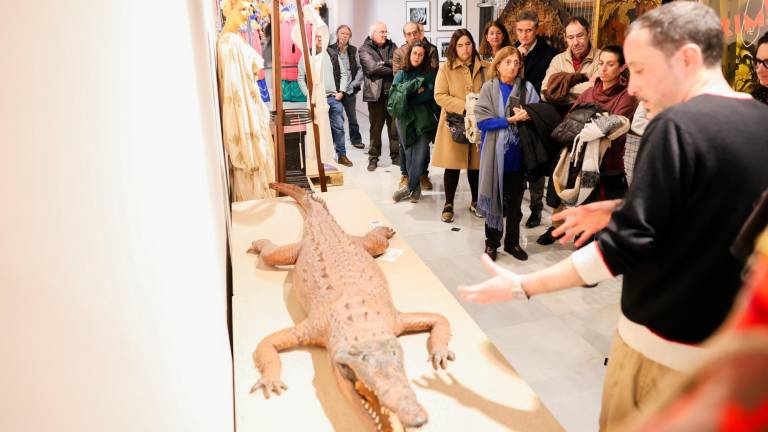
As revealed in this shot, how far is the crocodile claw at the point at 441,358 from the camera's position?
185 cm

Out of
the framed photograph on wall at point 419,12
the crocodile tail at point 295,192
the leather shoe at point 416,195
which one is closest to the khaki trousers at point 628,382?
the crocodile tail at point 295,192

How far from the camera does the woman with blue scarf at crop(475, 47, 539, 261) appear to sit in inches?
148

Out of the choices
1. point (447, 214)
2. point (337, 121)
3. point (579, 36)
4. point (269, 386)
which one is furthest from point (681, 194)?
point (337, 121)

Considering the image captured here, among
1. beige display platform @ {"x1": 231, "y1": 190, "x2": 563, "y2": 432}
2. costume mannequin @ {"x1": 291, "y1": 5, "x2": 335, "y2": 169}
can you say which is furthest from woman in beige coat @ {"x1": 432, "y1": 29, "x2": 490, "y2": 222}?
beige display platform @ {"x1": 231, "y1": 190, "x2": 563, "y2": 432}

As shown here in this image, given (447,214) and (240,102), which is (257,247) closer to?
(240,102)

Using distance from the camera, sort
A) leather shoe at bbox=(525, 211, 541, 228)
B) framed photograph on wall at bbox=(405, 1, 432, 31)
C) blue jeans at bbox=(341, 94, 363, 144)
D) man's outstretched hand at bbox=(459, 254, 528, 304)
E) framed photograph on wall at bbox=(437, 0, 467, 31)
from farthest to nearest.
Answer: framed photograph on wall at bbox=(405, 1, 432, 31)
framed photograph on wall at bbox=(437, 0, 467, 31)
blue jeans at bbox=(341, 94, 363, 144)
leather shoe at bbox=(525, 211, 541, 228)
man's outstretched hand at bbox=(459, 254, 528, 304)

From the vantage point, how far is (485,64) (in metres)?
4.58

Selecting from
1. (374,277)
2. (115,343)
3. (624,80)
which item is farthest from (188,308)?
(624,80)

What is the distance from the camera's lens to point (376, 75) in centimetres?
675

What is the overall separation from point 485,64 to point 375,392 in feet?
12.0

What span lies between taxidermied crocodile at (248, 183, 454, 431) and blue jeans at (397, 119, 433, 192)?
269 centimetres

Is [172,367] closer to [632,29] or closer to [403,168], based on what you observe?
[632,29]

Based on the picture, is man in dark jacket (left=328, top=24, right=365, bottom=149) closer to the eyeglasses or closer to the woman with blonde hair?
the woman with blonde hair

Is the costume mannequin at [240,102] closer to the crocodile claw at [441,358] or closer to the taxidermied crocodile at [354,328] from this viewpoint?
the taxidermied crocodile at [354,328]
